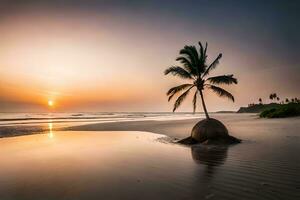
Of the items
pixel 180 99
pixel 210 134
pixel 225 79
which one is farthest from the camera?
pixel 180 99

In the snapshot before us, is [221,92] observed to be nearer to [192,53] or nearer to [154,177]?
[192,53]

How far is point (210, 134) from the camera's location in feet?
46.8

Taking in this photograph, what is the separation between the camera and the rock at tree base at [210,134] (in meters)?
13.8

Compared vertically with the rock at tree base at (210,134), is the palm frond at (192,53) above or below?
above

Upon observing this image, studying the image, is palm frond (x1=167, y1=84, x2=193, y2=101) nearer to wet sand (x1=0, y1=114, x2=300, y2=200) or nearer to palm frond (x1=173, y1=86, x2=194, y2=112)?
palm frond (x1=173, y1=86, x2=194, y2=112)

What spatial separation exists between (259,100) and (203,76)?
14835 cm

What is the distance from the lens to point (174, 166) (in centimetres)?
812

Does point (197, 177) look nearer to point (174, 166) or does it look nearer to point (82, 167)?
point (174, 166)

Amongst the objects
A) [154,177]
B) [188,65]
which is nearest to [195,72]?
[188,65]

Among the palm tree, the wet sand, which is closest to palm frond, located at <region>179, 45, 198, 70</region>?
the palm tree

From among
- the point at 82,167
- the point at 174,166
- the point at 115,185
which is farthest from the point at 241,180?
the point at 82,167

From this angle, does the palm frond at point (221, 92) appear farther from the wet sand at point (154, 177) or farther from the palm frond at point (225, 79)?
the wet sand at point (154, 177)

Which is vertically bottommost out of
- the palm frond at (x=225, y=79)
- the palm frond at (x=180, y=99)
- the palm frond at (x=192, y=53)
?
the palm frond at (x=180, y=99)

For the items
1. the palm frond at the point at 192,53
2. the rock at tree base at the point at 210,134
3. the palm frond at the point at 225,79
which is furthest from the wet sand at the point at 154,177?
the palm frond at the point at 192,53
